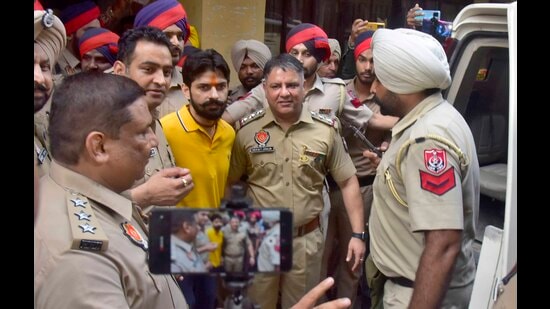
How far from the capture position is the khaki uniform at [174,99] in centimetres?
360

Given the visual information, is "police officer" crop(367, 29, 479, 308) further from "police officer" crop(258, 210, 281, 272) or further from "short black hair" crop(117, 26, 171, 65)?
"short black hair" crop(117, 26, 171, 65)

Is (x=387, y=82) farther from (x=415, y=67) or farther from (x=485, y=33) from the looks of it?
(x=485, y=33)

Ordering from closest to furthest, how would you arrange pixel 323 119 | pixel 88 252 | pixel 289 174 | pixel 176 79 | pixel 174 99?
pixel 88 252 → pixel 289 174 → pixel 323 119 → pixel 174 99 → pixel 176 79

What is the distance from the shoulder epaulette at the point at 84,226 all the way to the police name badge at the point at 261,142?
1834 mm

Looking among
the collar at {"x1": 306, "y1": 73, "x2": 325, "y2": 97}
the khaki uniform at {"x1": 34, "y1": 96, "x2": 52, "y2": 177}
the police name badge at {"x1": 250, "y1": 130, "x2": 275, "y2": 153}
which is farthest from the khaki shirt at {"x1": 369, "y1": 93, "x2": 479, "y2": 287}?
the collar at {"x1": 306, "y1": 73, "x2": 325, "y2": 97}

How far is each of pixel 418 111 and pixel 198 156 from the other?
1245 mm

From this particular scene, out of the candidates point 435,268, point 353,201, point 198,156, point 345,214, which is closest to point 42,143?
point 198,156

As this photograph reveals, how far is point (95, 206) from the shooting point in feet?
5.39

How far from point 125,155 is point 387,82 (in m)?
1.19

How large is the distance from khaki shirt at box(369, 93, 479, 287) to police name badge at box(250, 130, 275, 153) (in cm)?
103

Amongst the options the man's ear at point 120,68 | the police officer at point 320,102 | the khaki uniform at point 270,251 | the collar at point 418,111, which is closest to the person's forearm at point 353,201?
the police officer at point 320,102

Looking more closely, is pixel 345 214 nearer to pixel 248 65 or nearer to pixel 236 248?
pixel 248 65
